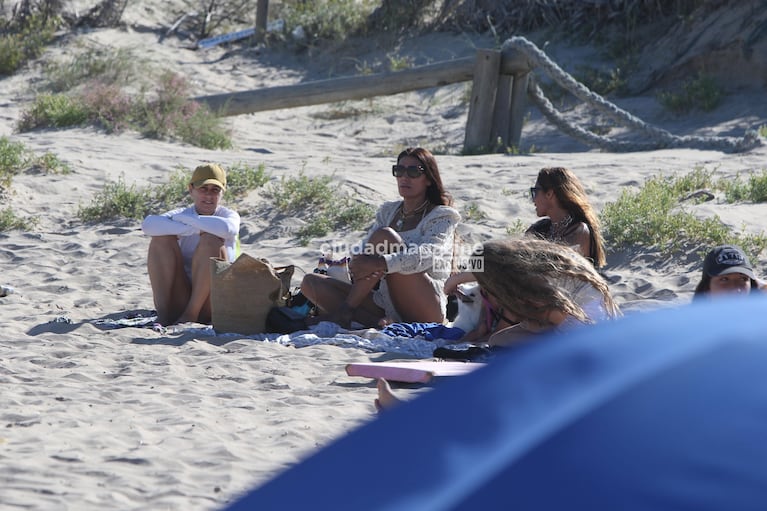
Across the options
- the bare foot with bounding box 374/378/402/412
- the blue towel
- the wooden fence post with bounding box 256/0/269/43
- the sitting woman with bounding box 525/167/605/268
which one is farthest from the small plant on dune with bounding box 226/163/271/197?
the wooden fence post with bounding box 256/0/269/43

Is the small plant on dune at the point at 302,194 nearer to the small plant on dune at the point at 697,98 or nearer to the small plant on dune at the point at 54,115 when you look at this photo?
the small plant on dune at the point at 54,115

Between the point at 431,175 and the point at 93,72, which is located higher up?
the point at 93,72

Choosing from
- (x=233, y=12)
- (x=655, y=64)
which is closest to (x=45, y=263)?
(x=655, y=64)

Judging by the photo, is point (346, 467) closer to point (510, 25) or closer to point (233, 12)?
point (510, 25)

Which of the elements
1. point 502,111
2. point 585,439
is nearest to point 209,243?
point 585,439

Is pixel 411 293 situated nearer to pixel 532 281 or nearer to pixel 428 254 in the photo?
pixel 428 254

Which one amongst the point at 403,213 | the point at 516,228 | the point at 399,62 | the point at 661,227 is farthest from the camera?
the point at 399,62

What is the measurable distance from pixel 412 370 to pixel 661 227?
3372mm

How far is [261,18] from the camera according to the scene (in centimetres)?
1602

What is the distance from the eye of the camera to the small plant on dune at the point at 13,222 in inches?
323

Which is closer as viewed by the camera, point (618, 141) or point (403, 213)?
point (403, 213)

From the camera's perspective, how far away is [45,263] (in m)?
7.50

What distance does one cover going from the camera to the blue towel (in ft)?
18.2

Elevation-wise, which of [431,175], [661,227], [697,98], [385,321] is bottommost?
[385,321]
